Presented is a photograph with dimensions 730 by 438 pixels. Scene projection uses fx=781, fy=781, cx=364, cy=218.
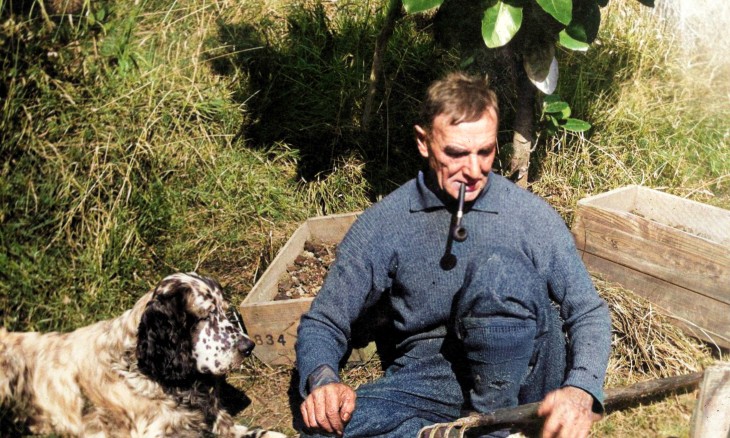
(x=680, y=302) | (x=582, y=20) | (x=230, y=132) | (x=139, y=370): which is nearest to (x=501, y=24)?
(x=582, y=20)

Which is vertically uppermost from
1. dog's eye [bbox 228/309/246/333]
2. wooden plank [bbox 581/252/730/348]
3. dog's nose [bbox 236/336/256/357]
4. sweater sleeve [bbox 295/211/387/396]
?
sweater sleeve [bbox 295/211/387/396]

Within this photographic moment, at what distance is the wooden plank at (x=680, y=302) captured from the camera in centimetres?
394

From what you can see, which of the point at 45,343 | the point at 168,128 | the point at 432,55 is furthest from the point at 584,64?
the point at 45,343

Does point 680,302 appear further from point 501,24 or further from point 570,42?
point 501,24

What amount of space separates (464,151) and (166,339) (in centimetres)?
138

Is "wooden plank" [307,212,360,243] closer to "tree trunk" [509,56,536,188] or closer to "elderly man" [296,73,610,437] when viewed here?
"tree trunk" [509,56,536,188]

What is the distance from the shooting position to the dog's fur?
10.3 feet

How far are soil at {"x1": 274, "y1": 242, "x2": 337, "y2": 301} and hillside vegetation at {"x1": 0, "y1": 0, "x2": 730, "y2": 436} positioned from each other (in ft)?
0.59

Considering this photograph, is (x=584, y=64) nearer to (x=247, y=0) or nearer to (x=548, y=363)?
(x=247, y=0)

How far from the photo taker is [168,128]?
4988 millimetres

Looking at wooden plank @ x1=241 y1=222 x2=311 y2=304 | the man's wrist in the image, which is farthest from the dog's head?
wooden plank @ x1=241 y1=222 x2=311 y2=304

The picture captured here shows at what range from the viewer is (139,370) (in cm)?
319

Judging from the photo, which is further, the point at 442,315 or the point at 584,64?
the point at 584,64

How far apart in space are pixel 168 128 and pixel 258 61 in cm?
117
